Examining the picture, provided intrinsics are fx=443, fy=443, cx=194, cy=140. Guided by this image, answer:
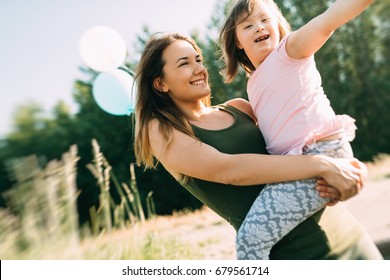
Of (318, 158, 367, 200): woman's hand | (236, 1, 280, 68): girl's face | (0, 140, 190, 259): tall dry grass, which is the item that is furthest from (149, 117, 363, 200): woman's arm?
(0, 140, 190, 259): tall dry grass

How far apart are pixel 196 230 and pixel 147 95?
2.89 metres

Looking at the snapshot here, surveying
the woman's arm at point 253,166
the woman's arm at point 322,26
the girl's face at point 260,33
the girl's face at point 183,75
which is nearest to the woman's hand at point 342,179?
the woman's arm at point 253,166


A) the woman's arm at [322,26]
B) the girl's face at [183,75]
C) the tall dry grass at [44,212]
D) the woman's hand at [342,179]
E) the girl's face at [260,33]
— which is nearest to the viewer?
the woman's arm at [322,26]

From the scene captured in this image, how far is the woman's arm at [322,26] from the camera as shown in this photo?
126 centimetres

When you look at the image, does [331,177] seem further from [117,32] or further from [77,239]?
[117,32]

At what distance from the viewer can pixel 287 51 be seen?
146 cm

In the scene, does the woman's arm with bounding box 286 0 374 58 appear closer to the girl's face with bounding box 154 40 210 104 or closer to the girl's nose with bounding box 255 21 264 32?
the girl's nose with bounding box 255 21 264 32

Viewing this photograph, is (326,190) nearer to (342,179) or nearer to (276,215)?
(342,179)

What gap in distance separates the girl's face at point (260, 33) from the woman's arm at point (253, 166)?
41 centimetres

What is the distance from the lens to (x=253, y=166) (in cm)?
146

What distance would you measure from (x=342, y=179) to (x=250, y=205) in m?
0.34

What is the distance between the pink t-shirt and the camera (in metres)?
1.48

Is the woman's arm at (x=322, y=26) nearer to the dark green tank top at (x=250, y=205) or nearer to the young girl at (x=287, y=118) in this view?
the young girl at (x=287, y=118)
